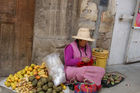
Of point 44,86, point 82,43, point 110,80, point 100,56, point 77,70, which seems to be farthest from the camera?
point 100,56

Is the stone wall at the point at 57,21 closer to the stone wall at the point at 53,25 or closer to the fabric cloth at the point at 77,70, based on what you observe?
the stone wall at the point at 53,25

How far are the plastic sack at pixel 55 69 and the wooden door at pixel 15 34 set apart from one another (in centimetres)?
74

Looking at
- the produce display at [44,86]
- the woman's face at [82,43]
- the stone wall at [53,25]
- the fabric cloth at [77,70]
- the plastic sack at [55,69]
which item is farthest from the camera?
the stone wall at [53,25]

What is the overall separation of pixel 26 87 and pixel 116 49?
3.02 meters

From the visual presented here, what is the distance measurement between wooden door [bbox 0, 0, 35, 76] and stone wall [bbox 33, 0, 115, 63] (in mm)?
157

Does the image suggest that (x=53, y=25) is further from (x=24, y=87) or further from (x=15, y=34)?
(x=24, y=87)

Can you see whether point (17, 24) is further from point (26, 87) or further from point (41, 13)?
point (26, 87)

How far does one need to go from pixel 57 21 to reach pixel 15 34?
0.94 metres

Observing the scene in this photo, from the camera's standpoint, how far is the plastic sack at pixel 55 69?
2.95 m

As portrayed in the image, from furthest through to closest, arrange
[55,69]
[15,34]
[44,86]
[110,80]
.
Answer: [110,80], [15,34], [55,69], [44,86]

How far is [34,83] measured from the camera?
290 centimetres

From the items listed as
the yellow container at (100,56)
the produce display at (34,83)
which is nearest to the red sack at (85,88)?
the produce display at (34,83)

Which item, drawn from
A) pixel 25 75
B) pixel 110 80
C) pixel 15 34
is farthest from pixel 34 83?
pixel 110 80

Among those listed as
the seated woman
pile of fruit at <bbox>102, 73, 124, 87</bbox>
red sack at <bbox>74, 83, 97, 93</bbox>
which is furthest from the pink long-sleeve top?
pile of fruit at <bbox>102, 73, 124, 87</bbox>
